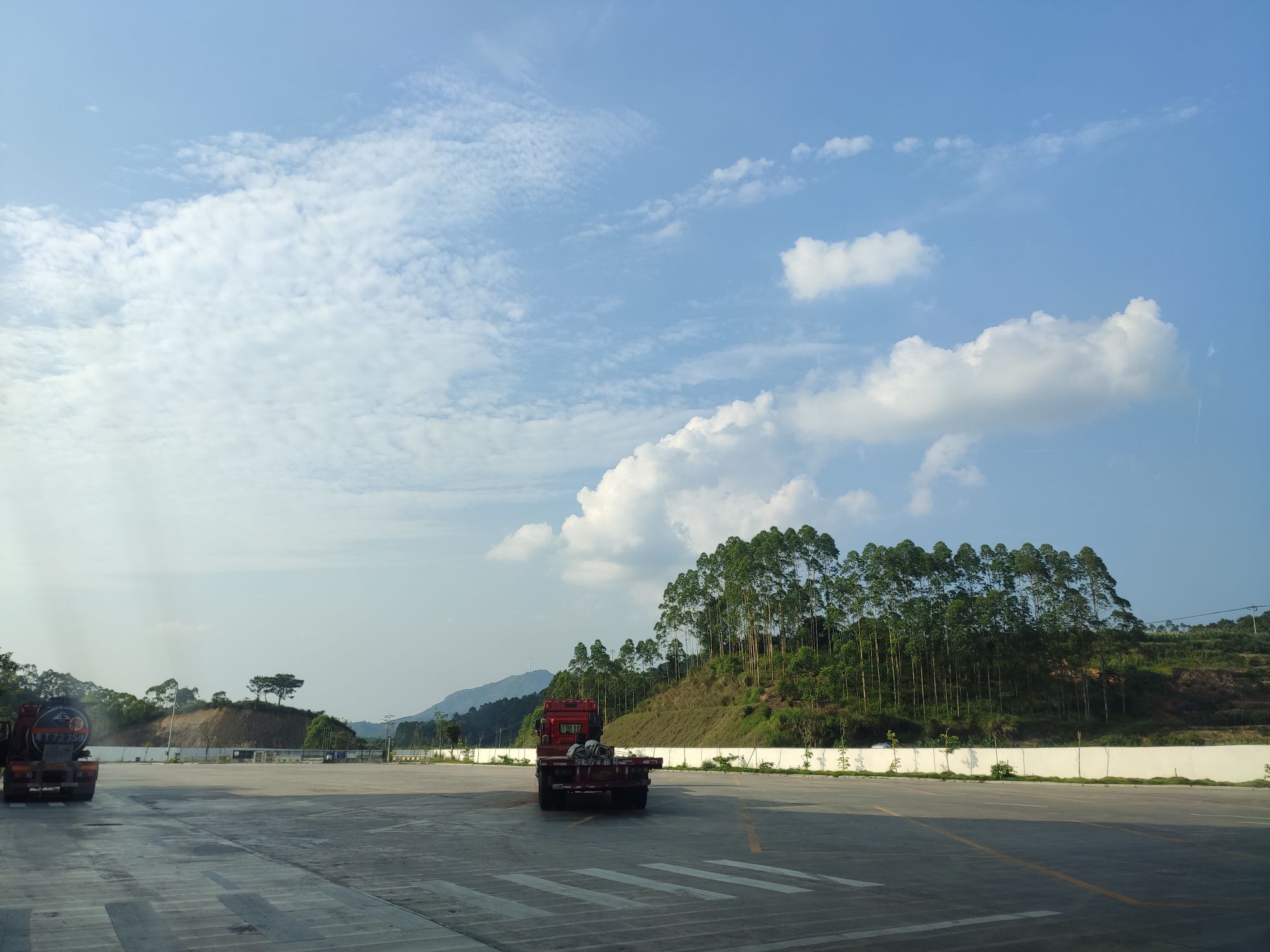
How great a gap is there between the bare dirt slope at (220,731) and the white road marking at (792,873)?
185747mm

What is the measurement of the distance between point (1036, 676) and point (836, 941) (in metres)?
89.0

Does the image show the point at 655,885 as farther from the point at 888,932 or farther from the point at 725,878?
the point at 888,932

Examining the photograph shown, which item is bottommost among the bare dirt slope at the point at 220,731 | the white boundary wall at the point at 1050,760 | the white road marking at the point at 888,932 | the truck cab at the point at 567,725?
the bare dirt slope at the point at 220,731

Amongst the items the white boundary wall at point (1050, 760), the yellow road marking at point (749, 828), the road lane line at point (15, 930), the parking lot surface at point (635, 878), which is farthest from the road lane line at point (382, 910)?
the white boundary wall at point (1050, 760)

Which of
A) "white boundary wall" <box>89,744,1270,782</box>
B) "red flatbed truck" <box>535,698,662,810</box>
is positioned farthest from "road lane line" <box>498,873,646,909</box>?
"white boundary wall" <box>89,744,1270,782</box>

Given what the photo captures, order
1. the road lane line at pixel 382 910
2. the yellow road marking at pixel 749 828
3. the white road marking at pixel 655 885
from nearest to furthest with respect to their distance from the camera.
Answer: the road lane line at pixel 382 910 < the white road marking at pixel 655 885 < the yellow road marking at pixel 749 828

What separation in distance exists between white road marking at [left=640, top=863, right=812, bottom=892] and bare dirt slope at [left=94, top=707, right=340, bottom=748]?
18581 cm

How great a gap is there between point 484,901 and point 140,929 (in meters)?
3.60

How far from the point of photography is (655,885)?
12.0 meters

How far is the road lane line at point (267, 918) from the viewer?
28.9 ft

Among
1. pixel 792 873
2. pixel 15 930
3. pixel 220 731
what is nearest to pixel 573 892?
pixel 792 873

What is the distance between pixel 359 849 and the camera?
1609cm

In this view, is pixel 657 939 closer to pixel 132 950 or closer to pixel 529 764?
pixel 132 950

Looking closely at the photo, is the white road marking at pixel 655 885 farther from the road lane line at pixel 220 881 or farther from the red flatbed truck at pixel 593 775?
the red flatbed truck at pixel 593 775
